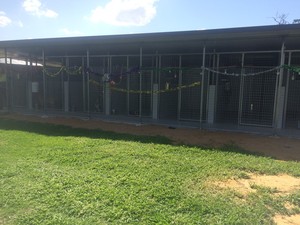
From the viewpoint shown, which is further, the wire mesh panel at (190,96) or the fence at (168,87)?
the wire mesh panel at (190,96)

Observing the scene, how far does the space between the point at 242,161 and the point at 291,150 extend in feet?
5.87

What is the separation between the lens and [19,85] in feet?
42.0

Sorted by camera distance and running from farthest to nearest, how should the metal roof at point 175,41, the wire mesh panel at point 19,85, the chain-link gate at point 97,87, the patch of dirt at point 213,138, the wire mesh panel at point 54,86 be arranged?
Answer: the wire mesh panel at point 19,85
the wire mesh panel at point 54,86
the chain-link gate at point 97,87
the metal roof at point 175,41
the patch of dirt at point 213,138

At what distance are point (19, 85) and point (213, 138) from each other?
936 centimetres

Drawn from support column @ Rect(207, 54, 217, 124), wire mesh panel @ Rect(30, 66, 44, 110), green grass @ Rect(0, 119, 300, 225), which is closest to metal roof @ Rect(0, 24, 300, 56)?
wire mesh panel @ Rect(30, 66, 44, 110)

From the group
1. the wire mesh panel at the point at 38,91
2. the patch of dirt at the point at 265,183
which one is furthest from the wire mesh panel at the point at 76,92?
the patch of dirt at the point at 265,183

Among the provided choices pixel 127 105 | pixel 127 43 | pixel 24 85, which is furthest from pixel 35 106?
pixel 127 43

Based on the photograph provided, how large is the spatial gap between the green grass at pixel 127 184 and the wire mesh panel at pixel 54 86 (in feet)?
18.4

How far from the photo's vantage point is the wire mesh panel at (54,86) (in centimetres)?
1210

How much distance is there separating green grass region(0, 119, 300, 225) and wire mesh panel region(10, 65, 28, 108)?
6.65m

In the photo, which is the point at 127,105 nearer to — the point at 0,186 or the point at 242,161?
the point at 242,161

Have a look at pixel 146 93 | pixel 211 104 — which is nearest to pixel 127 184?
Answer: pixel 211 104

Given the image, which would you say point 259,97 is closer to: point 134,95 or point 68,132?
point 134,95

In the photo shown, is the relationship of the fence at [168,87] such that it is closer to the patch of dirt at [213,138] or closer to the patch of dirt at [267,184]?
the patch of dirt at [213,138]
